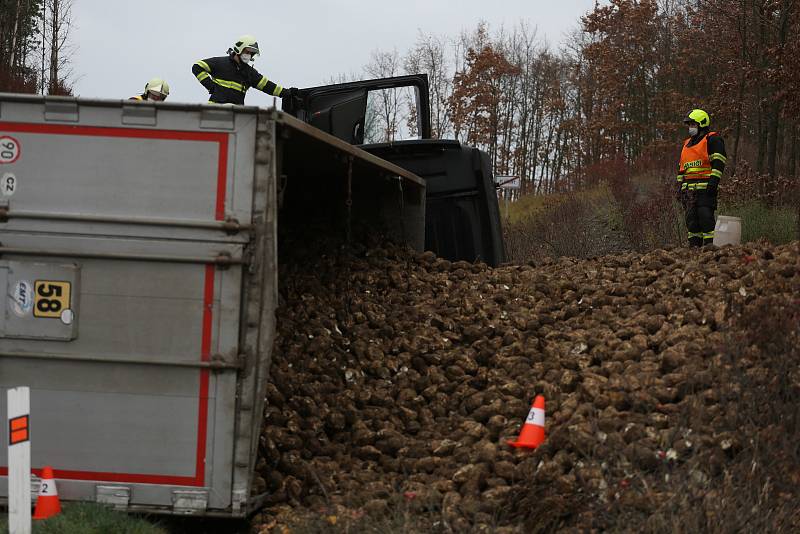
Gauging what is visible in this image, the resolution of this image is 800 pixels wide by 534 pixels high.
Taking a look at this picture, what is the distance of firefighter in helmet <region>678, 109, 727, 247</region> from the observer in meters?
10.4

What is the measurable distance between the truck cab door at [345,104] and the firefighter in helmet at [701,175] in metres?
3.33

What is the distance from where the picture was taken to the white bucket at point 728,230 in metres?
9.56

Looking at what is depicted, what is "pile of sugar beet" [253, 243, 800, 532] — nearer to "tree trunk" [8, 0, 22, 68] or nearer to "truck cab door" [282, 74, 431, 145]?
"truck cab door" [282, 74, 431, 145]

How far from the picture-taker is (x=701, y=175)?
10.6 meters

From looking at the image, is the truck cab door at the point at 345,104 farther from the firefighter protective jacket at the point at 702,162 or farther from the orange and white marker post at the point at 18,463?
the orange and white marker post at the point at 18,463

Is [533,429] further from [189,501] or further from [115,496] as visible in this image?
[115,496]

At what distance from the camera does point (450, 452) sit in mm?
5441

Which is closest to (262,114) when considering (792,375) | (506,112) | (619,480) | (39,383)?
(39,383)

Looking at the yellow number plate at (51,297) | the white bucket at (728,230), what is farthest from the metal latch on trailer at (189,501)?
the white bucket at (728,230)

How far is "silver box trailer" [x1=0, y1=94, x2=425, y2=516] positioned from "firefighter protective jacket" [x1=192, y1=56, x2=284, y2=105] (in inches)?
191

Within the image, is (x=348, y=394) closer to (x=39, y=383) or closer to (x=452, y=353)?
(x=452, y=353)

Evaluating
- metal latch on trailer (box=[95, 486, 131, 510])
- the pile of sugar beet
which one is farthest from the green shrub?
the pile of sugar beet

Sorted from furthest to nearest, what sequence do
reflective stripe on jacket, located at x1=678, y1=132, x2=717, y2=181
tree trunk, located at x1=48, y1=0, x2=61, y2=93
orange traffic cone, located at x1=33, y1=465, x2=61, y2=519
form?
1. tree trunk, located at x1=48, y1=0, x2=61, y2=93
2. reflective stripe on jacket, located at x1=678, y1=132, x2=717, y2=181
3. orange traffic cone, located at x1=33, y1=465, x2=61, y2=519

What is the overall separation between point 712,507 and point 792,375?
1.19 metres
